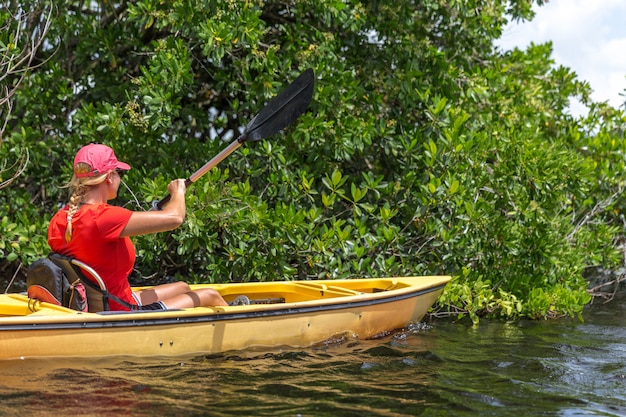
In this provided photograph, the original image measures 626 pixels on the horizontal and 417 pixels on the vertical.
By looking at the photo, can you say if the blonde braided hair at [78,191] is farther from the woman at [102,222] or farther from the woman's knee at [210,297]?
the woman's knee at [210,297]

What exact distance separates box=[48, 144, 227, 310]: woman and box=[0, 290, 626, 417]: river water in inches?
25.1

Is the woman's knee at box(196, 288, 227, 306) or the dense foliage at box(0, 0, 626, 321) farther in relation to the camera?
the dense foliage at box(0, 0, 626, 321)

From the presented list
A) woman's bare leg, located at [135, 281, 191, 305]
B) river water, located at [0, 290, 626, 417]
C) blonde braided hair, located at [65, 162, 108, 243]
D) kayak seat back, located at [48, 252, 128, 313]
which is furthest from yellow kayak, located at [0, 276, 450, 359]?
blonde braided hair, located at [65, 162, 108, 243]

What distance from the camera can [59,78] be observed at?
9031mm

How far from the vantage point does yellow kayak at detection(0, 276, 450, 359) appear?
218 inches

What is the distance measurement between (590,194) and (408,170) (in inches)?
123

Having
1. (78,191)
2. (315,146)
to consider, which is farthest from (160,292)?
(315,146)

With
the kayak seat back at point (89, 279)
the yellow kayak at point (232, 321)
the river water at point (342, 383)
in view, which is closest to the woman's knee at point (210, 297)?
the yellow kayak at point (232, 321)

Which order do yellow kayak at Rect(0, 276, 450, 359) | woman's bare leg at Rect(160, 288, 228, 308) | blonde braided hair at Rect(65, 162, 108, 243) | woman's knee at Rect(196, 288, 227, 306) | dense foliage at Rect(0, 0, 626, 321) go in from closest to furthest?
1. yellow kayak at Rect(0, 276, 450, 359)
2. blonde braided hair at Rect(65, 162, 108, 243)
3. woman's bare leg at Rect(160, 288, 228, 308)
4. woman's knee at Rect(196, 288, 227, 306)
5. dense foliage at Rect(0, 0, 626, 321)

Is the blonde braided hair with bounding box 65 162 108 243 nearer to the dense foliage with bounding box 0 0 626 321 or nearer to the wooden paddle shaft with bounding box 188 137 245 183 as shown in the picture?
the wooden paddle shaft with bounding box 188 137 245 183

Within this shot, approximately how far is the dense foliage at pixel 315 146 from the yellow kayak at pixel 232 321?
0.52m

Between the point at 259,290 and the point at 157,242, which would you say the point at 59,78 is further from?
the point at 259,290

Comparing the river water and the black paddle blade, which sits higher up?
the black paddle blade

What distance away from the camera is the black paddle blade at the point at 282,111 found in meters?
7.06
